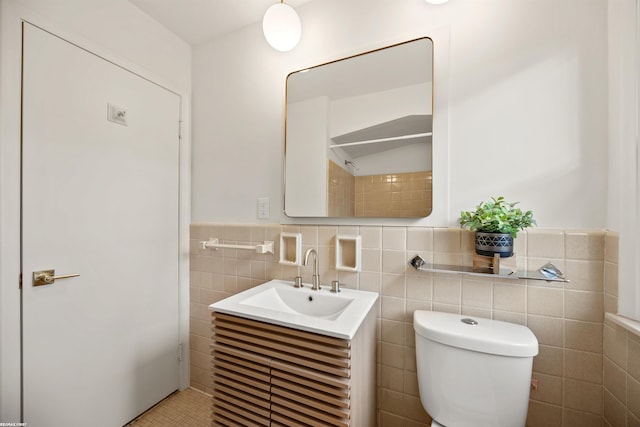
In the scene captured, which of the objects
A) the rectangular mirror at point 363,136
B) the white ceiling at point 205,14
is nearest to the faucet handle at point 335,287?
the rectangular mirror at point 363,136

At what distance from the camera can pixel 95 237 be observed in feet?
4.30

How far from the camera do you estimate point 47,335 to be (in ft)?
3.75

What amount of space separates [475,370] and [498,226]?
0.53 metres

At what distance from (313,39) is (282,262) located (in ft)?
4.29

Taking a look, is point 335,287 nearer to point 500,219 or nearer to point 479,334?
point 479,334

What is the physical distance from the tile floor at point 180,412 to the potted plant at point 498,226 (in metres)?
1.77

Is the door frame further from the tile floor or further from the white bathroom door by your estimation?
the tile floor

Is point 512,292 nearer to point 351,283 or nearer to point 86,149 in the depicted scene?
point 351,283

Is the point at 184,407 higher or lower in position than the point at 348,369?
lower

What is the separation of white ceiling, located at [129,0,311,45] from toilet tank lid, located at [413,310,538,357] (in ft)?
6.00

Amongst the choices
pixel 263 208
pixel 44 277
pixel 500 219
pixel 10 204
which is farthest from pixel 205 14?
pixel 500 219

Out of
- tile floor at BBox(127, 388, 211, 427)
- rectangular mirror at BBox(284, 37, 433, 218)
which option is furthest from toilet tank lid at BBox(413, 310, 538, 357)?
tile floor at BBox(127, 388, 211, 427)

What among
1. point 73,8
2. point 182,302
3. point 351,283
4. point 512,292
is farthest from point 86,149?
point 512,292

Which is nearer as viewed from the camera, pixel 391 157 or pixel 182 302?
pixel 391 157
